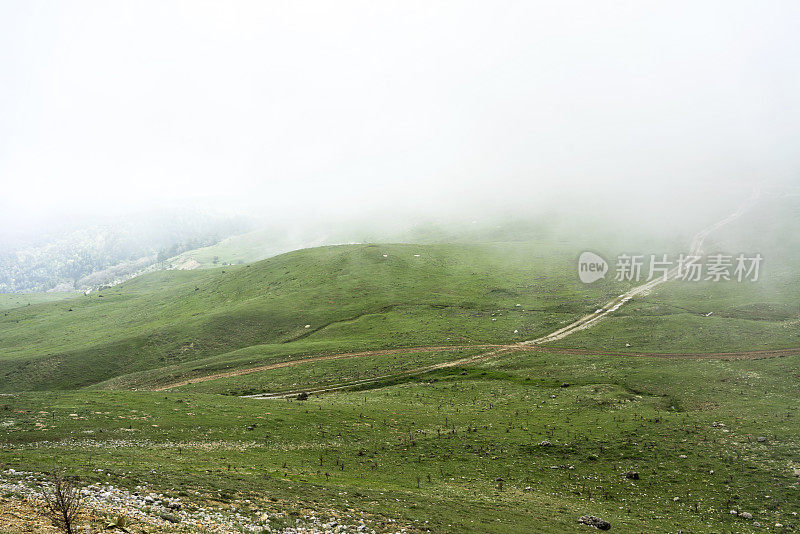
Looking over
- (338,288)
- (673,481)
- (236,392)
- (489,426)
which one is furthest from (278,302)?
(673,481)

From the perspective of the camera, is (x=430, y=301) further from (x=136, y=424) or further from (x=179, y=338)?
(x=136, y=424)

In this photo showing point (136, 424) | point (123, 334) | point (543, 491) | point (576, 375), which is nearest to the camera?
point (543, 491)

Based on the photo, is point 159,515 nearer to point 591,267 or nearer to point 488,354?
point 488,354

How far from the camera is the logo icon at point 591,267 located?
5266 inches

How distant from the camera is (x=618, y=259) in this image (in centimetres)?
15212

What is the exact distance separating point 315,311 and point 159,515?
329 feet

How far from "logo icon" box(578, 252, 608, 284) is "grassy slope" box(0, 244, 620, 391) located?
478 cm

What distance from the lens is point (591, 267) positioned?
5659 inches

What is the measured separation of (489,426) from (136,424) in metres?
39.9

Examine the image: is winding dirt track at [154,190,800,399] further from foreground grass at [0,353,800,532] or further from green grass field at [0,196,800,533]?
foreground grass at [0,353,800,532]

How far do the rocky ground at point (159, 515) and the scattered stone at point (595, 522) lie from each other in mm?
12929

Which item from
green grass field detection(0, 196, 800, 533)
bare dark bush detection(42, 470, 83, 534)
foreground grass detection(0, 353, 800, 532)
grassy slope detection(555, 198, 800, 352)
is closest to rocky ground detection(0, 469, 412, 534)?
bare dark bush detection(42, 470, 83, 534)

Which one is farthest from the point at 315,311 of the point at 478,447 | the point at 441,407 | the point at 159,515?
the point at 159,515

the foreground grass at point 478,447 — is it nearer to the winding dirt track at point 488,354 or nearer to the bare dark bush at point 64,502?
the bare dark bush at point 64,502
